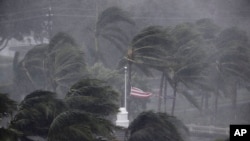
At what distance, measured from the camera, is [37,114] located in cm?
2800

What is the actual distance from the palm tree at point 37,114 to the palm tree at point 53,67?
1396 inches

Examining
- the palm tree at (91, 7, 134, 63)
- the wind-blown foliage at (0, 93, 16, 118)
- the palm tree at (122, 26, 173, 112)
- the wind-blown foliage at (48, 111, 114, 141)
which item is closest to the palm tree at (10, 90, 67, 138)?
the wind-blown foliage at (0, 93, 16, 118)

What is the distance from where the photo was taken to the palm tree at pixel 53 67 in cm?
6544

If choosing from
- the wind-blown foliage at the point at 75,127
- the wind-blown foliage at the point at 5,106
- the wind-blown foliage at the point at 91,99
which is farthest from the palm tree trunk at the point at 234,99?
the wind-blown foliage at the point at 5,106

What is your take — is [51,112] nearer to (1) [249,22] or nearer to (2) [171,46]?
(2) [171,46]

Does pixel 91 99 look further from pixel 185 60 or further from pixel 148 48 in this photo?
pixel 185 60

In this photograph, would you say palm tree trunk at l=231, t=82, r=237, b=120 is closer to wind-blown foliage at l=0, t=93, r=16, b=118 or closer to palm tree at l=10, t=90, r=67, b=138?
palm tree at l=10, t=90, r=67, b=138

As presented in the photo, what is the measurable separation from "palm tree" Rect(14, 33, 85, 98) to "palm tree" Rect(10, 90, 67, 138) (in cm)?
3545

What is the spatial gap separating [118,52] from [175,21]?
26070 mm

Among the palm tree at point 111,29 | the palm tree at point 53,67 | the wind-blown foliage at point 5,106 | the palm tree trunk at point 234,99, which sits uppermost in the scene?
the palm tree at point 111,29

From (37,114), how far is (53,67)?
40.5 meters

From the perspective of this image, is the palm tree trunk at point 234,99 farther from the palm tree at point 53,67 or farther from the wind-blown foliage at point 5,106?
the wind-blown foliage at point 5,106

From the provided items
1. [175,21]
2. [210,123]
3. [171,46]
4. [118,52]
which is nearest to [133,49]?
[171,46]

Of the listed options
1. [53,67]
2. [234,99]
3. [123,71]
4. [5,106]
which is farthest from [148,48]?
[5,106]
